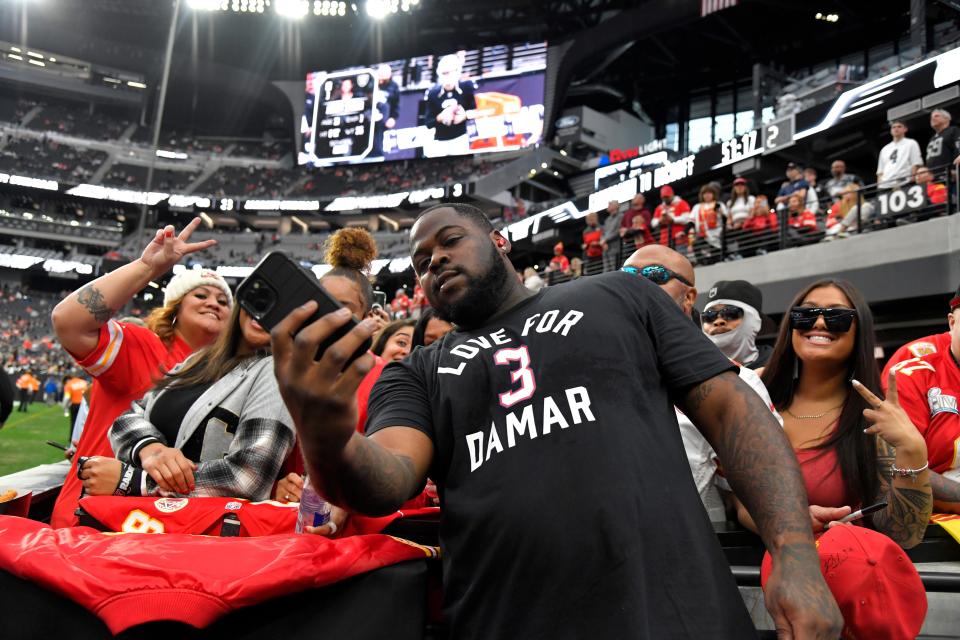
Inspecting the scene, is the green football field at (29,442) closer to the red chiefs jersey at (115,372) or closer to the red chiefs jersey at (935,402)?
the red chiefs jersey at (115,372)

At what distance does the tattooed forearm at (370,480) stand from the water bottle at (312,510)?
16.2 inches

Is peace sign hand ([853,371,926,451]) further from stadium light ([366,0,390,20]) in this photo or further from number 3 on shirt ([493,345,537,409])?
stadium light ([366,0,390,20])

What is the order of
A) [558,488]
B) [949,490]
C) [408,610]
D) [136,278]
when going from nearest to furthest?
[558,488] → [408,610] → [949,490] → [136,278]

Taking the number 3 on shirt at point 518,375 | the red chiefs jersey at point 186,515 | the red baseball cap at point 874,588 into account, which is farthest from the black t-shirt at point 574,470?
the red chiefs jersey at point 186,515

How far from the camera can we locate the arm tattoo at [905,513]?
7.39 feet

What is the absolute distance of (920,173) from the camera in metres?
10.2

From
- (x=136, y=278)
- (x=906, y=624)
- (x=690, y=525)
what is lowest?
(x=906, y=624)

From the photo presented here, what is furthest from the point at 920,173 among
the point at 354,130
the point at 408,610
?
the point at 354,130

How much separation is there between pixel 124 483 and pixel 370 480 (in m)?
1.30

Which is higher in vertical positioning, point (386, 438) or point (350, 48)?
point (350, 48)

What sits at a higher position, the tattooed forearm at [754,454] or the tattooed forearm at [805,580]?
the tattooed forearm at [754,454]

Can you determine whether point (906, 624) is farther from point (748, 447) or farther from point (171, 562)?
point (171, 562)

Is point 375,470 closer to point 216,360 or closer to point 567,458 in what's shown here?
point 567,458

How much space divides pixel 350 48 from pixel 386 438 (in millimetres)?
50374
